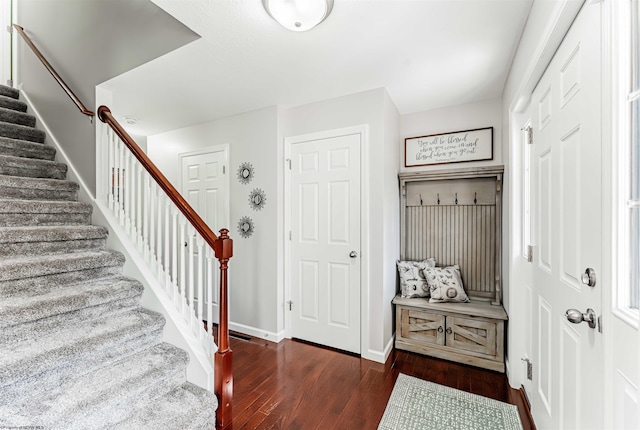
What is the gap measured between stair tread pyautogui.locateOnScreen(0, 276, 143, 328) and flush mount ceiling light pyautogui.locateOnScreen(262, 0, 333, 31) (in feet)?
6.19

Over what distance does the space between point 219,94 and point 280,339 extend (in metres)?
2.40

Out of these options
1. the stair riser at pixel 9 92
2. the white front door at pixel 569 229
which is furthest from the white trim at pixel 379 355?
the stair riser at pixel 9 92

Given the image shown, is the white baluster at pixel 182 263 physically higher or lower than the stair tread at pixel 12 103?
lower

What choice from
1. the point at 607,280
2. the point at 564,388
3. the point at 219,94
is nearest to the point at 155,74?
the point at 219,94

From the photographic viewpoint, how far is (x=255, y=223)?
298 cm

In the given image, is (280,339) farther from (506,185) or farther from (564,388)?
(506,185)

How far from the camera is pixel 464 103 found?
8.89 feet

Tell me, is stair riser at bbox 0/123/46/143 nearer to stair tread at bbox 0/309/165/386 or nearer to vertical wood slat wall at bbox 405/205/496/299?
stair tread at bbox 0/309/165/386

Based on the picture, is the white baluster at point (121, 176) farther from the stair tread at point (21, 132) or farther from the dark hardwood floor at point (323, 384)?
the dark hardwood floor at point (323, 384)

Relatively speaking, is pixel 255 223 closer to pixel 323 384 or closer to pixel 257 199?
pixel 257 199

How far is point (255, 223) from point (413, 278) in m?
1.66

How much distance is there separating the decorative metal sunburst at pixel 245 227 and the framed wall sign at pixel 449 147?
1723mm

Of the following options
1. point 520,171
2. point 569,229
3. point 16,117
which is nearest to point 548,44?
point 569,229

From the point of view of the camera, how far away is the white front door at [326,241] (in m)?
2.63
